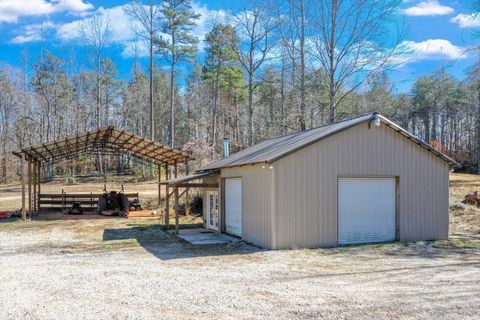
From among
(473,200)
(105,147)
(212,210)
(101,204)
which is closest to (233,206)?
(212,210)

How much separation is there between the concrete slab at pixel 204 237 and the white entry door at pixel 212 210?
1.06 ft

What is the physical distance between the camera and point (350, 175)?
11562 millimetres

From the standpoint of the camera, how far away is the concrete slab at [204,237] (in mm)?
12211

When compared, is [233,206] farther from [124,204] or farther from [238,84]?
[238,84]

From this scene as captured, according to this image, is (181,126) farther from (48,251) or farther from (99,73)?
(48,251)

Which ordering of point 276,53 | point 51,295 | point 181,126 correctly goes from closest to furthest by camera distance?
point 51,295, point 276,53, point 181,126

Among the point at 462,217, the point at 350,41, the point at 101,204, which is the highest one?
the point at 350,41

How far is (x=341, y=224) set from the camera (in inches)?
454

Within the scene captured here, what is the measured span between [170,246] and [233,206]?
8.87 feet

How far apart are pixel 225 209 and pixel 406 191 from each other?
18.4 ft

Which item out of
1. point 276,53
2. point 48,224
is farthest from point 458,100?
point 48,224

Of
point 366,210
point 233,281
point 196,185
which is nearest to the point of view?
point 233,281

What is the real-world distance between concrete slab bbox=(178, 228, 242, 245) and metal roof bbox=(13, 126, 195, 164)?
5.63 meters

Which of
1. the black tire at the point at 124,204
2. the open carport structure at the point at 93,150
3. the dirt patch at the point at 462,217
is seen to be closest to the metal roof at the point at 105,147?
the open carport structure at the point at 93,150
